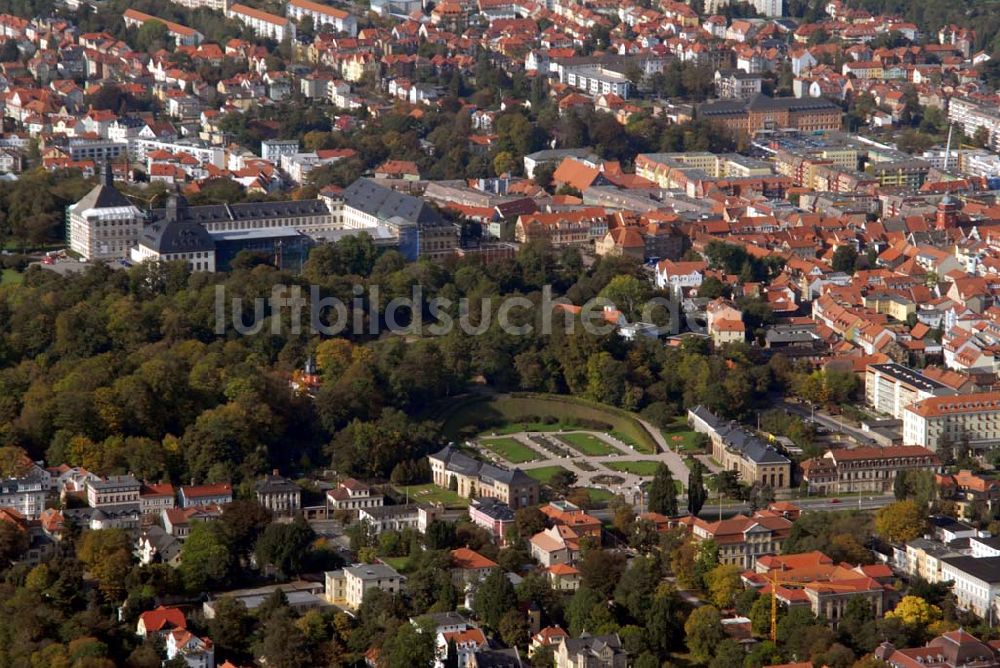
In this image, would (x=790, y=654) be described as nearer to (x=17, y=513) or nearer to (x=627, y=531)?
(x=627, y=531)

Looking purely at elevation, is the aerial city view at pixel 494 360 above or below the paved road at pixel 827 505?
above

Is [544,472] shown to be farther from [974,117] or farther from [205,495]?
[974,117]

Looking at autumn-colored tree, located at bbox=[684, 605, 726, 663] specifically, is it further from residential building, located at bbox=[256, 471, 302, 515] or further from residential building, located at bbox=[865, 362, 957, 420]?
residential building, located at bbox=[865, 362, 957, 420]

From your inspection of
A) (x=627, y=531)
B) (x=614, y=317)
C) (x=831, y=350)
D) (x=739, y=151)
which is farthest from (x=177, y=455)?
(x=739, y=151)

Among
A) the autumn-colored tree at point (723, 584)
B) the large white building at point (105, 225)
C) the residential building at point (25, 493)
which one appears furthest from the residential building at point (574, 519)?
the large white building at point (105, 225)

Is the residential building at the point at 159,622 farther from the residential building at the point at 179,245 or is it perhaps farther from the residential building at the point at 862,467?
the residential building at the point at 179,245
